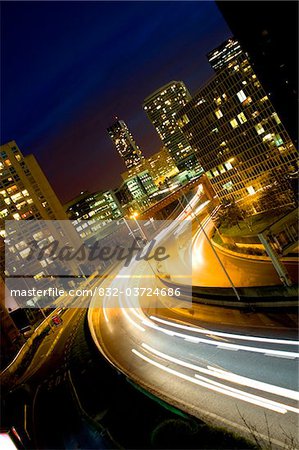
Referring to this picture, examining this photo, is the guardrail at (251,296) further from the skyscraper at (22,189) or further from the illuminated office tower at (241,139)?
the skyscraper at (22,189)

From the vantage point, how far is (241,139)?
392 feet

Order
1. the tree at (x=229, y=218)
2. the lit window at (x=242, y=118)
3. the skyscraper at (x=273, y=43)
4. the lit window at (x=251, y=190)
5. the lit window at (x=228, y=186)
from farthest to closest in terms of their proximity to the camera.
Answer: the lit window at (x=228, y=186) < the lit window at (x=251, y=190) < the lit window at (x=242, y=118) < the tree at (x=229, y=218) < the skyscraper at (x=273, y=43)

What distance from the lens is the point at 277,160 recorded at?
360ft

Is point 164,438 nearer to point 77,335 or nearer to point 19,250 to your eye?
point 77,335

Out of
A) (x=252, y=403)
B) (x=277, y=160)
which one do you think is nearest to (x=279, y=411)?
(x=252, y=403)

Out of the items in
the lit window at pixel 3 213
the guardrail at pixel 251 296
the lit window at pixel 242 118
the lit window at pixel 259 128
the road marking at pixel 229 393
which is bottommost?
the road marking at pixel 229 393

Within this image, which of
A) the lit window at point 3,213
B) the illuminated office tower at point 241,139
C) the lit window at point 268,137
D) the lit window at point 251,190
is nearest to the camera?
the illuminated office tower at point 241,139

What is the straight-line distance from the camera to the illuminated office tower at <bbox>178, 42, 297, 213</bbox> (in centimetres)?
10862

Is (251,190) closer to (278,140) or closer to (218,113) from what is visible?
(278,140)

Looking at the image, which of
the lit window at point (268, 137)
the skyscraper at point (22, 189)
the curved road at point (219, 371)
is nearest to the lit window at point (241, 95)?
the lit window at point (268, 137)

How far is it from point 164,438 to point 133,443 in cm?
166

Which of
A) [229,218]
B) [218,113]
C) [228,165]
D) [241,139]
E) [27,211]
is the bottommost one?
[229,218]

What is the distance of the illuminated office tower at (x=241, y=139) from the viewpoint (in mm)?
108625
